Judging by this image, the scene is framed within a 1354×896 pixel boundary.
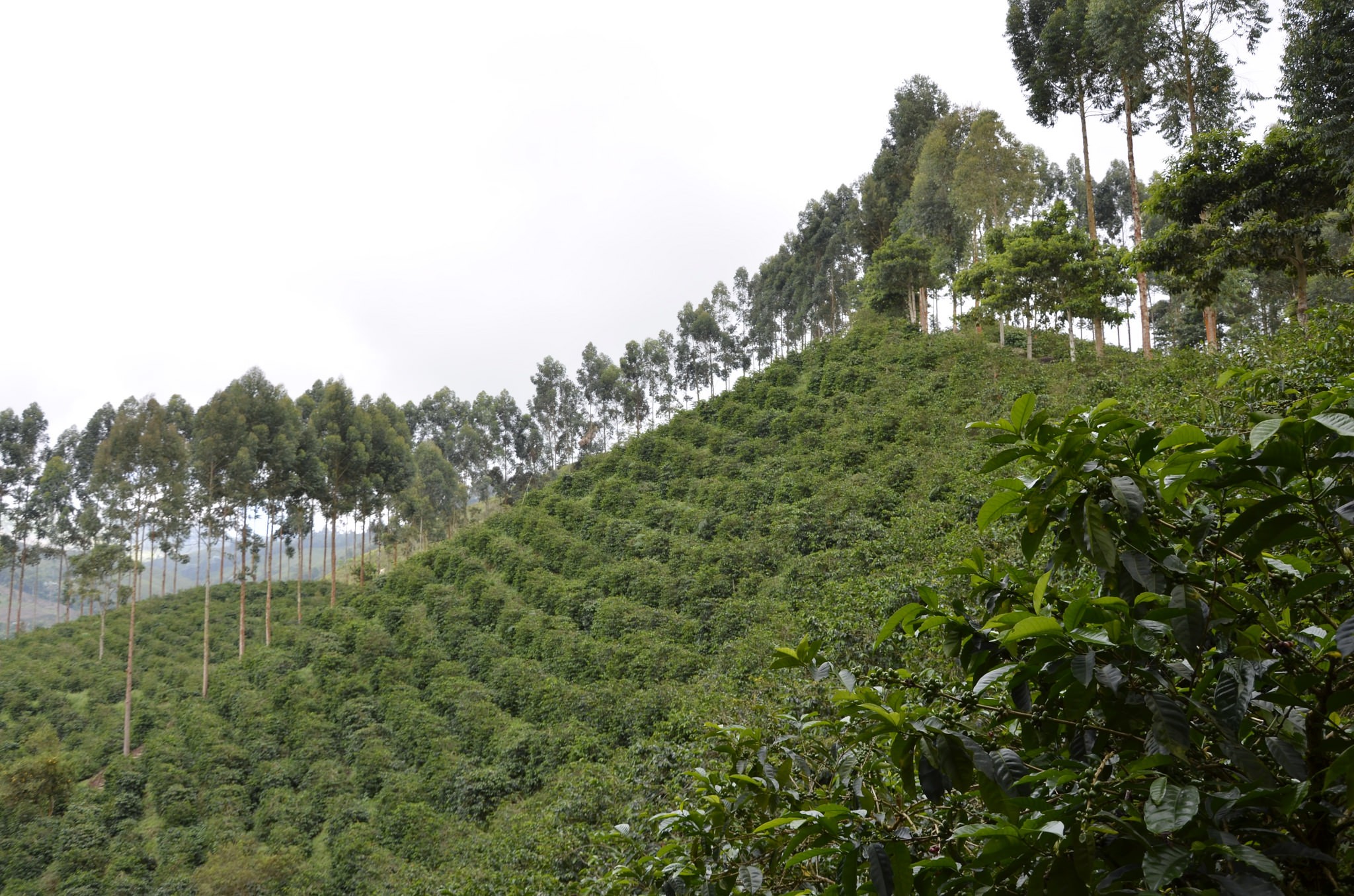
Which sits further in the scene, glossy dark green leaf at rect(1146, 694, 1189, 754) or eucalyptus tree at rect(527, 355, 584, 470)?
eucalyptus tree at rect(527, 355, 584, 470)

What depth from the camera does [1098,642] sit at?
3.02 feet

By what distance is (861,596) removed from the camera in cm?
804

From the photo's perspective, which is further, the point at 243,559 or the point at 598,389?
the point at 598,389

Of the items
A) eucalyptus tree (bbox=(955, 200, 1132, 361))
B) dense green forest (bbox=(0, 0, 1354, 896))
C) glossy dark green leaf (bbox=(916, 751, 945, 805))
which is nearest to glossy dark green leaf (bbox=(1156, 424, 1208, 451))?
dense green forest (bbox=(0, 0, 1354, 896))

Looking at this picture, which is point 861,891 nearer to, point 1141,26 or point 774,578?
point 774,578

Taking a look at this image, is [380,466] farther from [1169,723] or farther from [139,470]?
[1169,723]

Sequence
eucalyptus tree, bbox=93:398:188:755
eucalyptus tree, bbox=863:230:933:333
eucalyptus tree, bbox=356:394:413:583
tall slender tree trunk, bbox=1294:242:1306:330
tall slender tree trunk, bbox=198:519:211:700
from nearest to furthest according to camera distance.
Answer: tall slender tree trunk, bbox=1294:242:1306:330 < tall slender tree trunk, bbox=198:519:211:700 < eucalyptus tree, bbox=93:398:188:755 < eucalyptus tree, bbox=863:230:933:333 < eucalyptus tree, bbox=356:394:413:583

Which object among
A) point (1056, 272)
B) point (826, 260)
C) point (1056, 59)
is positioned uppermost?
point (826, 260)

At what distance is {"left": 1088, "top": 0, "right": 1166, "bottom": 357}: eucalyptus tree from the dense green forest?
83 mm

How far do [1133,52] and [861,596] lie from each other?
1223 centimetres

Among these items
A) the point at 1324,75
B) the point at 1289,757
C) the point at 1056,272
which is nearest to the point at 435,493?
the point at 1056,272

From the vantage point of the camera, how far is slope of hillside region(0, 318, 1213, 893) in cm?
867

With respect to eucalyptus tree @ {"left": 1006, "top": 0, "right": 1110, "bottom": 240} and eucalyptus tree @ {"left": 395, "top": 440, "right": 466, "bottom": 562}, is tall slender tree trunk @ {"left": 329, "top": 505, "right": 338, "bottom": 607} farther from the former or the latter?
eucalyptus tree @ {"left": 1006, "top": 0, "right": 1110, "bottom": 240}

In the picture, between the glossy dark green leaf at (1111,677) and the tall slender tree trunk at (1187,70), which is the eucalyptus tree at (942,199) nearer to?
the tall slender tree trunk at (1187,70)
